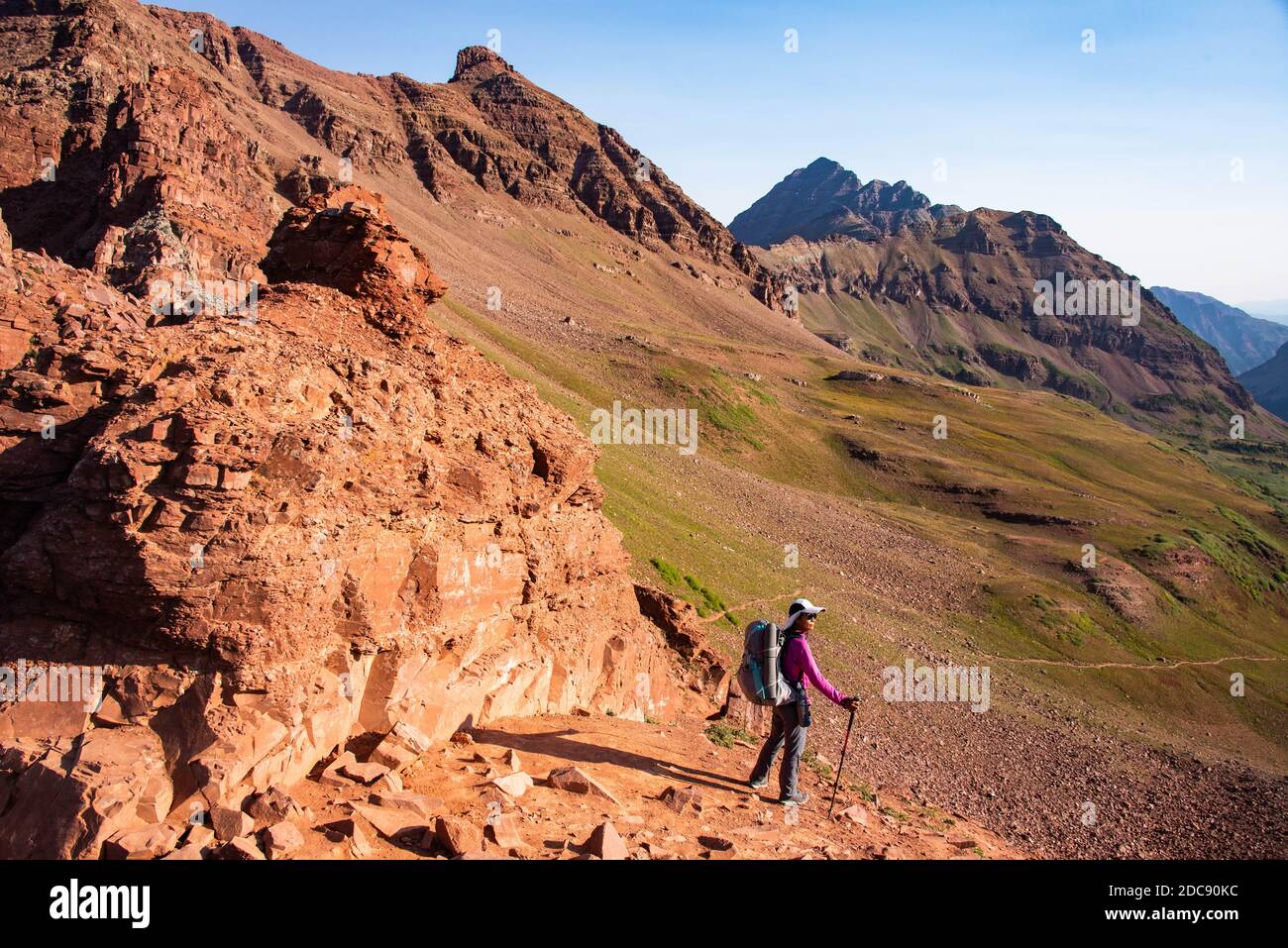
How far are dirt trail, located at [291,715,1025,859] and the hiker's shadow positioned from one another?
0.8 inches

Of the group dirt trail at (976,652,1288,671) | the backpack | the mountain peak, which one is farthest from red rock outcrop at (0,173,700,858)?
the mountain peak

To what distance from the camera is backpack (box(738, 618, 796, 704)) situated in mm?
9844

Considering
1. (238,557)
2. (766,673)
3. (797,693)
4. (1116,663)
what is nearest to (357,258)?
(238,557)

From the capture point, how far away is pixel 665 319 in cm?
13288

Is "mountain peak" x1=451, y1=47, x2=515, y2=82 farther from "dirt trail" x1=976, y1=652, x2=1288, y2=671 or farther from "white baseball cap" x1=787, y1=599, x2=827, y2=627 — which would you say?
"white baseball cap" x1=787, y1=599, x2=827, y2=627

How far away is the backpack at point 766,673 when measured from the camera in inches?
388

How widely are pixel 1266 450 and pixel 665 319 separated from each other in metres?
141

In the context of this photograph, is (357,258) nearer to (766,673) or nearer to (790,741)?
(766,673)

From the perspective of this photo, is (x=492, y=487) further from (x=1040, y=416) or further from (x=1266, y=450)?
(x=1266, y=450)

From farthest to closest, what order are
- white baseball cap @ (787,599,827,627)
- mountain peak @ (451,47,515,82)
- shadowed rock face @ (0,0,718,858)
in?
1. mountain peak @ (451,47,515,82)
2. white baseball cap @ (787,599,827,627)
3. shadowed rock face @ (0,0,718,858)

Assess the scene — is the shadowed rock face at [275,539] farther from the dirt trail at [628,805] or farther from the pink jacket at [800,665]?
the pink jacket at [800,665]

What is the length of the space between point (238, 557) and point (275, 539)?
0.41 metres

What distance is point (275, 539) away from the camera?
770 centimetres
